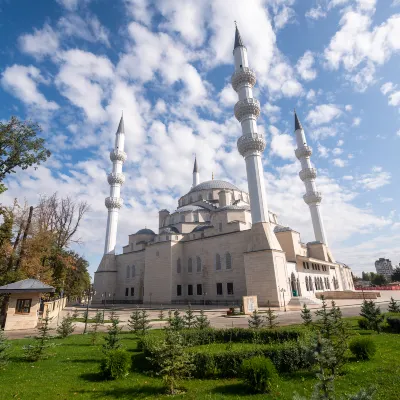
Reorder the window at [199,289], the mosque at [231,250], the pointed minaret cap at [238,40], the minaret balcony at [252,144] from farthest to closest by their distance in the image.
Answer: the pointed minaret cap at [238,40], the window at [199,289], the minaret balcony at [252,144], the mosque at [231,250]

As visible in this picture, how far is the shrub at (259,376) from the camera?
5.90m

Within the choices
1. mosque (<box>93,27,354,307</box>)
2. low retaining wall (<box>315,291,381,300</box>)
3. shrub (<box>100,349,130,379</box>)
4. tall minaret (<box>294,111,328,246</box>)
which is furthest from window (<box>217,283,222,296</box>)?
shrub (<box>100,349,130,379</box>)

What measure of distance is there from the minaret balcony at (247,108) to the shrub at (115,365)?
1131 inches

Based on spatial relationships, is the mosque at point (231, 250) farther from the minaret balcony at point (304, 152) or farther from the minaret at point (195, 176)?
the minaret at point (195, 176)

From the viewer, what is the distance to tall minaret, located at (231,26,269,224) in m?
27.9

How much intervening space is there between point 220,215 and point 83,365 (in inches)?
1069

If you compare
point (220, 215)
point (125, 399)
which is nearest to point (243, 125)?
point (220, 215)

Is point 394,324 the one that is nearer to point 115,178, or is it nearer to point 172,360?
point 172,360

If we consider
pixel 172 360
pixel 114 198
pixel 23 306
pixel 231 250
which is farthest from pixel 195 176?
A: pixel 172 360

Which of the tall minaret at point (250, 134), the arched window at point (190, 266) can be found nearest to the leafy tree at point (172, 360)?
the tall minaret at point (250, 134)

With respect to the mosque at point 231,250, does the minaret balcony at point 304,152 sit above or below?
above

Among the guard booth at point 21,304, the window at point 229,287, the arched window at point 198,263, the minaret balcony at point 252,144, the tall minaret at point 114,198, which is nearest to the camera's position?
the guard booth at point 21,304

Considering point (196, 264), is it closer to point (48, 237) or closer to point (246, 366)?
point (48, 237)

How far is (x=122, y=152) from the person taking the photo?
4409 cm
